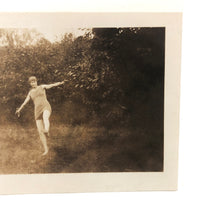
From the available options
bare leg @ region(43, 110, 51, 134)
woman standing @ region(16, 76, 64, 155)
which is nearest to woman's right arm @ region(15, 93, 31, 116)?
woman standing @ region(16, 76, 64, 155)

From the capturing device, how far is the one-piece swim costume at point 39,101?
4.26ft

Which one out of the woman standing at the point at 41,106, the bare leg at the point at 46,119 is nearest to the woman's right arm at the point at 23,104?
the woman standing at the point at 41,106

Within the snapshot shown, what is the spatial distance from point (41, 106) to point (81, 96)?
0.22m

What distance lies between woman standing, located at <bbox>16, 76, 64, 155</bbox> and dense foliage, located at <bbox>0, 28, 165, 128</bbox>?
0.03 metres

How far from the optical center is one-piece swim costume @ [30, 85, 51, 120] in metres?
1.30

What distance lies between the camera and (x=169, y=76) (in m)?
1.31

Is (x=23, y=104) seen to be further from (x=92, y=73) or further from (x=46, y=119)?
(x=92, y=73)

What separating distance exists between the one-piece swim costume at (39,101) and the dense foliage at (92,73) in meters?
0.03

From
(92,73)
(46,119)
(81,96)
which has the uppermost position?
(92,73)

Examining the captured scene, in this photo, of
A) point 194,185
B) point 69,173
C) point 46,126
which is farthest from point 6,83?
point 194,185

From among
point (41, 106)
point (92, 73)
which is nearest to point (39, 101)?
point (41, 106)

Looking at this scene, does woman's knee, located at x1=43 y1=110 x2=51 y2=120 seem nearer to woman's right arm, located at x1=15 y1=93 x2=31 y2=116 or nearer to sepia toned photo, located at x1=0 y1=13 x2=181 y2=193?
sepia toned photo, located at x1=0 y1=13 x2=181 y2=193

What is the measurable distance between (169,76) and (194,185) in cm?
62

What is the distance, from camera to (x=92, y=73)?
4.29 feet
